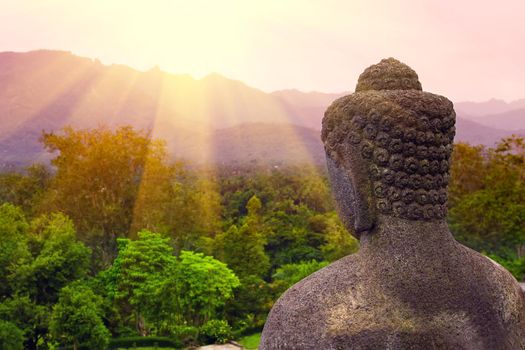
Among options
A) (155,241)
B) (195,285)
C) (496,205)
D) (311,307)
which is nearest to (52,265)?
(155,241)

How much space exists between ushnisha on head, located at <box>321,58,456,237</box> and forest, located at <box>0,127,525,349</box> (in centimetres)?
1780

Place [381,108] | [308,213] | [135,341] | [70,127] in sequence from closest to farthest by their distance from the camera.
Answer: [381,108] → [135,341] → [70,127] → [308,213]

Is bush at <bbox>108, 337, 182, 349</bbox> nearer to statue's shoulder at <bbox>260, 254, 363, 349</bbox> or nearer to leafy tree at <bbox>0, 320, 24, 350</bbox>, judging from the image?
leafy tree at <bbox>0, 320, 24, 350</bbox>

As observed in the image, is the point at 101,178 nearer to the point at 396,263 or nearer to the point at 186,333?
the point at 186,333

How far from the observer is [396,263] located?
12.3ft

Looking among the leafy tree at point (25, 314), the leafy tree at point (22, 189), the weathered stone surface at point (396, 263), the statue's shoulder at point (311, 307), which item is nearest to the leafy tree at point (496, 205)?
the leafy tree at point (25, 314)

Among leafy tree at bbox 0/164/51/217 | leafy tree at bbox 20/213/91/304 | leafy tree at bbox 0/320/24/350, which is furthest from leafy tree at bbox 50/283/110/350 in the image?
leafy tree at bbox 0/164/51/217

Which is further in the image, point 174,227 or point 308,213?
point 308,213

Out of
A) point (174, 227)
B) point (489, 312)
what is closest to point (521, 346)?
point (489, 312)

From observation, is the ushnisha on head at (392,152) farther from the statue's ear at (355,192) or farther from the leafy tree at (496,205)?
the leafy tree at (496,205)

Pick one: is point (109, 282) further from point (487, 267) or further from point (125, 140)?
point (487, 267)

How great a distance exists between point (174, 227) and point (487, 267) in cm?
3065

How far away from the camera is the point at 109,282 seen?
990 inches

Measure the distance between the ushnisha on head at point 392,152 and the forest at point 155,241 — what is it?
58.4 feet
